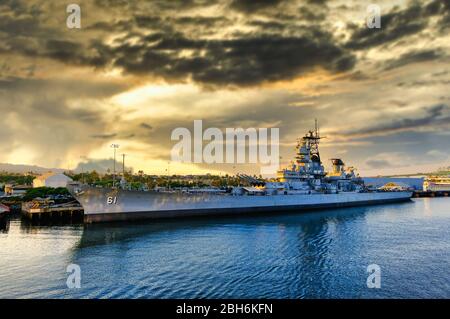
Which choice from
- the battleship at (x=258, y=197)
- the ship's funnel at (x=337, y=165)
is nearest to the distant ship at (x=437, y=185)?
the battleship at (x=258, y=197)

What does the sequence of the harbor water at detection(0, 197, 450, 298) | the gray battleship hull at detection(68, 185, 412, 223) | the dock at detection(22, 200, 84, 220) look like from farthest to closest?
the dock at detection(22, 200, 84, 220)
the gray battleship hull at detection(68, 185, 412, 223)
the harbor water at detection(0, 197, 450, 298)

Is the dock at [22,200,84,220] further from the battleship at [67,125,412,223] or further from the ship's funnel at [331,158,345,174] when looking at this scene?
the ship's funnel at [331,158,345,174]

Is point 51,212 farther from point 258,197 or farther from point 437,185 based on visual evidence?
point 437,185

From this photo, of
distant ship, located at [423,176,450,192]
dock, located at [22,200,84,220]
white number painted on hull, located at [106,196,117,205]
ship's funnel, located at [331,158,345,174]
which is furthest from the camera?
distant ship, located at [423,176,450,192]

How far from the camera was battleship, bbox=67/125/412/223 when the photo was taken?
3884 cm

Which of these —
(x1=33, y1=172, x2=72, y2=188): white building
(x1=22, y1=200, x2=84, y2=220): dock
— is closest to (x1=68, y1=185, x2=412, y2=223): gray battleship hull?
(x1=22, y1=200, x2=84, y2=220): dock

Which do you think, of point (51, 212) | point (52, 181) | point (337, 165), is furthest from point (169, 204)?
point (52, 181)

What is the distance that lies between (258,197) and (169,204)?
47.0 ft

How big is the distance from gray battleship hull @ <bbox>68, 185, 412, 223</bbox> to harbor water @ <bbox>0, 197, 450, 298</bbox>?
3.92 metres

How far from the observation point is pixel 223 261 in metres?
20.6

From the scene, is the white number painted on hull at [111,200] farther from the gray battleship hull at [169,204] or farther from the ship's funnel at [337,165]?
the ship's funnel at [337,165]

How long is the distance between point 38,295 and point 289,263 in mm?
13169

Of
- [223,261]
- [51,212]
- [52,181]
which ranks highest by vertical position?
[52,181]

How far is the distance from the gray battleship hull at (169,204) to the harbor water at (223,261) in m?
3.92
